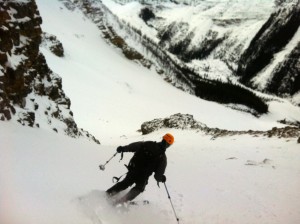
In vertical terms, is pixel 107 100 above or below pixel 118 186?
below

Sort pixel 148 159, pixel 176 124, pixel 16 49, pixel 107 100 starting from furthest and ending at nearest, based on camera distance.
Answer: pixel 107 100 < pixel 176 124 < pixel 16 49 < pixel 148 159

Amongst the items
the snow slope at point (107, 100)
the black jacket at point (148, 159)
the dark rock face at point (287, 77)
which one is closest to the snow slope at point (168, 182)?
the black jacket at point (148, 159)

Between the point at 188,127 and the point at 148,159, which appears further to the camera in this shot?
the point at 188,127

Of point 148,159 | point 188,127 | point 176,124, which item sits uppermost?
point 148,159

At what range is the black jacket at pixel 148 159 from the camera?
881 cm

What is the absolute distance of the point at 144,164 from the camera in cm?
886

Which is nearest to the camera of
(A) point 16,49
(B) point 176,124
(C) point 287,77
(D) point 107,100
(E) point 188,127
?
(A) point 16,49

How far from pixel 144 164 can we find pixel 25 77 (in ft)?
25.0

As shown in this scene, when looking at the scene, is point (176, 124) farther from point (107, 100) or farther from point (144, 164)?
point (144, 164)

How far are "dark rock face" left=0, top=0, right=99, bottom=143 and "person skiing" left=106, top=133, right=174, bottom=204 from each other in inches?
177

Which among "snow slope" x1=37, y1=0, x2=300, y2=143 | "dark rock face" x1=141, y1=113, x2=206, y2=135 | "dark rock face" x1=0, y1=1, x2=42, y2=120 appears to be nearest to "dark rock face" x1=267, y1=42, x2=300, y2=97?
"snow slope" x1=37, y1=0, x2=300, y2=143

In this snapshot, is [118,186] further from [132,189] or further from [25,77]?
[25,77]

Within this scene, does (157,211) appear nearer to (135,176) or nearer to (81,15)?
(135,176)

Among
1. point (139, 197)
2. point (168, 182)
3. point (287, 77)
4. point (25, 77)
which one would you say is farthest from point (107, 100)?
point (287, 77)
